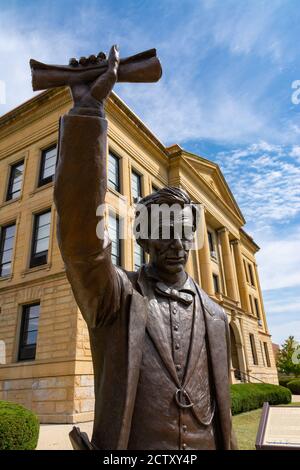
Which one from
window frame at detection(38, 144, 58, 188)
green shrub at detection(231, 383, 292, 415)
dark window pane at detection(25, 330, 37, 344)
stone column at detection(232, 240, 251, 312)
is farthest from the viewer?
stone column at detection(232, 240, 251, 312)

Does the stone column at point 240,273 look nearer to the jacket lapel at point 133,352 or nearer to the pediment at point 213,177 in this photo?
the pediment at point 213,177

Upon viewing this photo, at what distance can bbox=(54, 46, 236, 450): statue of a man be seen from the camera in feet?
4.46

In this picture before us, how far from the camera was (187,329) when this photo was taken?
69.0 inches

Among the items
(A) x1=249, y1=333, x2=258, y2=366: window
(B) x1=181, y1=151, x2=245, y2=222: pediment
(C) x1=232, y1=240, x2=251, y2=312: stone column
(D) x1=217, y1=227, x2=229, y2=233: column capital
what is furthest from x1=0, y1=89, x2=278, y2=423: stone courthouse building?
(C) x1=232, y1=240, x2=251, y2=312: stone column

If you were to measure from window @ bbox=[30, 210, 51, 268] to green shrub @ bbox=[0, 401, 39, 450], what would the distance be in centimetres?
985

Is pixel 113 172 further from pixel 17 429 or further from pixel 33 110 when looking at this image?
pixel 17 429

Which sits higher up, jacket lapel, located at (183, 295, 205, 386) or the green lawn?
jacket lapel, located at (183, 295, 205, 386)

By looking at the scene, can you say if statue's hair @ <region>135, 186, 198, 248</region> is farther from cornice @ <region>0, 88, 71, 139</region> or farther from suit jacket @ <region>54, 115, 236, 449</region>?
cornice @ <region>0, 88, 71, 139</region>

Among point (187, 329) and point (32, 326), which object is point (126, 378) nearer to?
point (187, 329)

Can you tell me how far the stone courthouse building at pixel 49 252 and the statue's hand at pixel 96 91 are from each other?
12.8m

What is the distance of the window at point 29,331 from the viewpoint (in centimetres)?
1490

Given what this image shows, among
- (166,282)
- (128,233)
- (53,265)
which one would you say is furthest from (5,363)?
(166,282)

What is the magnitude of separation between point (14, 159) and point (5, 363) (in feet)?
36.9

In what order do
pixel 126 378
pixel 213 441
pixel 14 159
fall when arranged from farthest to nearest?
pixel 14 159 < pixel 213 441 < pixel 126 378
